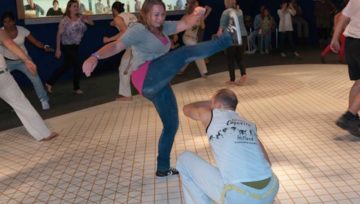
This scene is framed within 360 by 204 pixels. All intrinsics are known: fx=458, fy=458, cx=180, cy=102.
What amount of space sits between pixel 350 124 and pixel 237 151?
9.40 feet

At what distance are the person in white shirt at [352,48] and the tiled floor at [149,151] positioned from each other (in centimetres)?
13

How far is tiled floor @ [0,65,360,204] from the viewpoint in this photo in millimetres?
3518

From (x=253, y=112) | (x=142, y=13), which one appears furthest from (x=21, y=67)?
(x=142, y=13)

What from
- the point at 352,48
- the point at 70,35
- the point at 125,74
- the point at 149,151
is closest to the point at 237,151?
the point at 149,151

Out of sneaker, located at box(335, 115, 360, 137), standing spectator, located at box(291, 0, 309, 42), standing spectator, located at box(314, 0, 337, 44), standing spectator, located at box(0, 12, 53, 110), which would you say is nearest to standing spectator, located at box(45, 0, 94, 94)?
standing spectator, located at box(0, 12, 53, 110)

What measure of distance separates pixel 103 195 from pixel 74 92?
4.59 meters

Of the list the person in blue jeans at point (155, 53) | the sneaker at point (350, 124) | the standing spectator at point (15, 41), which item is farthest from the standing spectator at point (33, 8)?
the sneaker at point (350, 124)

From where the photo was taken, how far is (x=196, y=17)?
3500 millimetres

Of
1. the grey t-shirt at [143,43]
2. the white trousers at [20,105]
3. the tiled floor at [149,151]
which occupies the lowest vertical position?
the tiled floor at [149,151]

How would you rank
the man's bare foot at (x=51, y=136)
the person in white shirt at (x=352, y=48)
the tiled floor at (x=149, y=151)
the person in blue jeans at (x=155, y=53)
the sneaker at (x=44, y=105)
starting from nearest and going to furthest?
the person in blue jeans at (x=155, y=53) → the tiled floor at (x=149, y=151) → the person in white shirt at (x=352, y=48) → the man's bare foot at (x=51, y=136) → the sneaker at (x=44, y=105)

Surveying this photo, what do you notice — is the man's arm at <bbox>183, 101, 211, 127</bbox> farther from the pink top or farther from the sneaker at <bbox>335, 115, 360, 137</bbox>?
the sneaker at <bbox>335, 115, 360, 137</bbox>

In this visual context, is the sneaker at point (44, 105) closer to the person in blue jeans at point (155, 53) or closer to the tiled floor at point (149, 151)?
the tiled floor at point (149, 151)

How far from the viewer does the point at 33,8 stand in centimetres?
866

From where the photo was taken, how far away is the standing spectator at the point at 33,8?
27.9 feet
